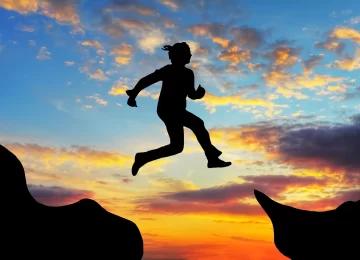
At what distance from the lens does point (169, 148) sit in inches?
311

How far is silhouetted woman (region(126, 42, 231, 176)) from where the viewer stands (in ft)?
25.3

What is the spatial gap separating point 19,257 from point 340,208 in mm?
4922

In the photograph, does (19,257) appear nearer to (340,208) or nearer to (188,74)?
(188,74)

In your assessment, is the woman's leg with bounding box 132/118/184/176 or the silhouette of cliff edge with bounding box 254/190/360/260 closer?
the silhouette of cliff edge with bounding box 254/190/360/260

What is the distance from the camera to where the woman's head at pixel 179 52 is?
7668mm

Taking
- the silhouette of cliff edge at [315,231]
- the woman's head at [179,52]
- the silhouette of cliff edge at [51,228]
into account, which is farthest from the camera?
the woman's head at [179,52]

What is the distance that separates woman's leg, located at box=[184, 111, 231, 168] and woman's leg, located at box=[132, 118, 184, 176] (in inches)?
7.2

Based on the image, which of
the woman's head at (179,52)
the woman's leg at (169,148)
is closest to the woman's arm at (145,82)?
the woman's head at (179,52)

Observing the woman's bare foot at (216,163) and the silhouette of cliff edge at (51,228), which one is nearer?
the silhouette of cliff edge at (51,228)

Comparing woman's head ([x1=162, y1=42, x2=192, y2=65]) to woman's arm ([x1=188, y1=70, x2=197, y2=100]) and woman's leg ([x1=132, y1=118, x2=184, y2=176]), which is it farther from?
woman's leg ([x1=132, y1=118, x2=184, y2=176])

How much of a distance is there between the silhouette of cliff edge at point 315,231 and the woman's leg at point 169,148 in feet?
5.66

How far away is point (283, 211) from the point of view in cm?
720

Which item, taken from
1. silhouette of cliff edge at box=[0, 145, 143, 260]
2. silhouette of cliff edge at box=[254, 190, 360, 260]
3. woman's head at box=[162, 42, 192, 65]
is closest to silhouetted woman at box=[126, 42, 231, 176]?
woman's head at box=[162, 42, 192, 65]

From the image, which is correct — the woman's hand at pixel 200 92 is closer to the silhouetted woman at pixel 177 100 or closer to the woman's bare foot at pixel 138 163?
the silhouetted woman at pixel 177 100
